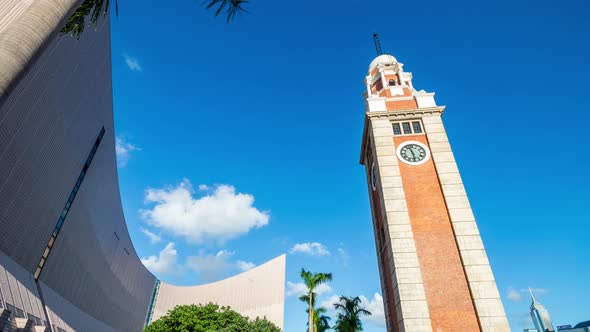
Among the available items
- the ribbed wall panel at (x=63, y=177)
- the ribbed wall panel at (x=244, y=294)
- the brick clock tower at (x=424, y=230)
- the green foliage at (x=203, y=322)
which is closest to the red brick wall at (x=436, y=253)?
the brick clock tower at (x=424, y=230)

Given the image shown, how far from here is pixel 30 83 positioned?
1538 centimetres

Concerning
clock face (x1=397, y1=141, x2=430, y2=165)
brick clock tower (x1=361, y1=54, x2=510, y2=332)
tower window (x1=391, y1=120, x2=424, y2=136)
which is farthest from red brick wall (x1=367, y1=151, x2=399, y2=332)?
tower window (x1=391, y1=120, x2=424, y2=136)

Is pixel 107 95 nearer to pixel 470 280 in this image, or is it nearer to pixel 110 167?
pixel 110 167

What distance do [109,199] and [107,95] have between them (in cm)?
1000

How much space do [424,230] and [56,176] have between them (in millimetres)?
21740

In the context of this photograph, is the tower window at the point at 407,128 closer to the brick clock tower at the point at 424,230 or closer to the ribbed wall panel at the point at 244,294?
the brick clock tower at the point at 424,230

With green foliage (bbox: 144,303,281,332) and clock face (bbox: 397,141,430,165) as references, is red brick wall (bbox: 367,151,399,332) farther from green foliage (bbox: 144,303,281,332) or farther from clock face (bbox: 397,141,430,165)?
green foliage (bbox: 144,303,281,332)

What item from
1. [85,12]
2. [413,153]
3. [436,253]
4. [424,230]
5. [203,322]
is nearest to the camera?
[85,12]

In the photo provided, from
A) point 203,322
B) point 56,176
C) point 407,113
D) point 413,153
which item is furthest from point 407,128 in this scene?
point 203,322

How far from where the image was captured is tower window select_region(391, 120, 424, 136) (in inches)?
940

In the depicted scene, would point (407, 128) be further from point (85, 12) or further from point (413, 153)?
point (85, 12)

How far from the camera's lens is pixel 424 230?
19562 mm

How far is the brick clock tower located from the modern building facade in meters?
18.2

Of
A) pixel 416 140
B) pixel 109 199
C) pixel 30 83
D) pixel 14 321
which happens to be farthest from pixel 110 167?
pixel 416 140
